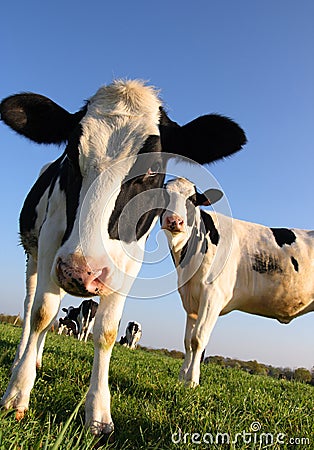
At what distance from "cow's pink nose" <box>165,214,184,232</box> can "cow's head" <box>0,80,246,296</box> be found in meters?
2.06

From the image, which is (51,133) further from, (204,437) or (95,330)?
(204,437)

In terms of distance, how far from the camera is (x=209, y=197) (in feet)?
25.2

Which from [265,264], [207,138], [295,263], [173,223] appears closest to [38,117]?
[207,138]

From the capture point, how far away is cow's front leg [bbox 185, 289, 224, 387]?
5863 millimetres

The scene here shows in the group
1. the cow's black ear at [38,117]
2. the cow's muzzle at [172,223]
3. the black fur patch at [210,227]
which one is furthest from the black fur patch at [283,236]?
the cow's black ear at [38,117]

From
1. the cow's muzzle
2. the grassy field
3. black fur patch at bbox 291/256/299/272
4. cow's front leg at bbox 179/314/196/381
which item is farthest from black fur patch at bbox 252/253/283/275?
the grassy field

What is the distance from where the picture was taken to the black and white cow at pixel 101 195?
2920 millimetres

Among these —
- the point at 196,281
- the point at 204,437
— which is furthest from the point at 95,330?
the point at 196,281

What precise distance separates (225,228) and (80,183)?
4.99m

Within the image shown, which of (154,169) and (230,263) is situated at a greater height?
(230,263)

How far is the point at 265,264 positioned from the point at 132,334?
66.3 feet

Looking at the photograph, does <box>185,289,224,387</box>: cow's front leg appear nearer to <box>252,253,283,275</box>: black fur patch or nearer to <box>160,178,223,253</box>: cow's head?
<box>160,178,223,253</box>: cow's head

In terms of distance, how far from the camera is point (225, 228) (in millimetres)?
8023

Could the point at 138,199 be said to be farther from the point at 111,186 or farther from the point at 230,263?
the point at 230,263
